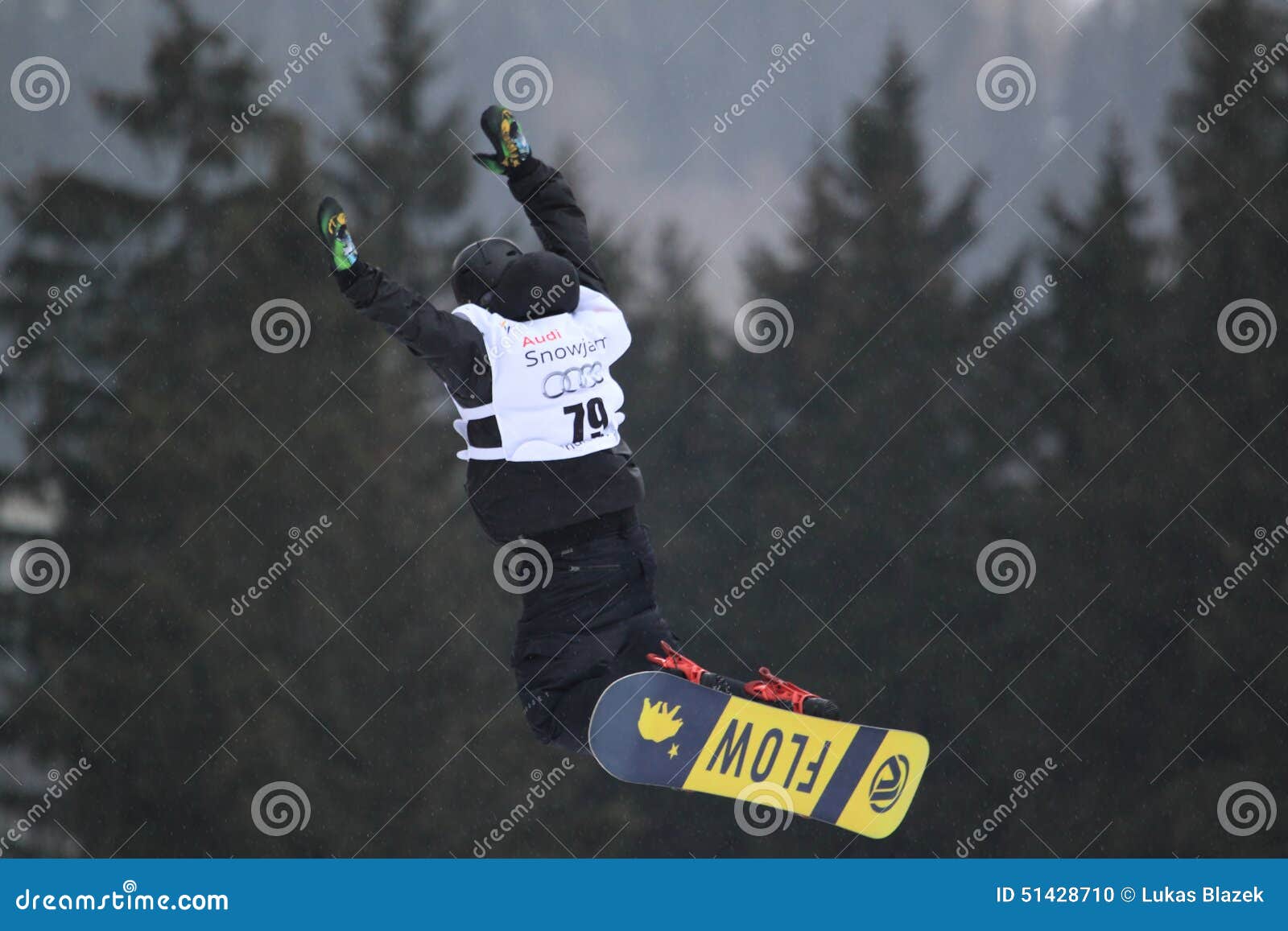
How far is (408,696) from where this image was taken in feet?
61.3

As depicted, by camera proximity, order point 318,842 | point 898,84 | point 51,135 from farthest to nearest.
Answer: point 898,84
point 51,135
point 318,842

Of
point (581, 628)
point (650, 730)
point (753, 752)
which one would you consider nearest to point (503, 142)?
point (581, 628)

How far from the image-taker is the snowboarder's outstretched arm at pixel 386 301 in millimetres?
5730

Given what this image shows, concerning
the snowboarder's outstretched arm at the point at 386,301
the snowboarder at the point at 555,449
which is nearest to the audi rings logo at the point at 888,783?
the snowboarder at the point at 555,449

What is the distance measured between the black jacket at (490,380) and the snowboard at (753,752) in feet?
2.33

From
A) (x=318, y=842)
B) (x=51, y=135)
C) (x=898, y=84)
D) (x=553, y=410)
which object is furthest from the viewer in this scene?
(x=898, y=84)

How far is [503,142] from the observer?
256 inches

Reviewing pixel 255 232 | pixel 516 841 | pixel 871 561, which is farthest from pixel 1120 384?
pixel 255 232

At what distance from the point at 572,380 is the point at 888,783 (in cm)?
208

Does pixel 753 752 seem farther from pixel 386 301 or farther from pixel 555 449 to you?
pixel 386 301

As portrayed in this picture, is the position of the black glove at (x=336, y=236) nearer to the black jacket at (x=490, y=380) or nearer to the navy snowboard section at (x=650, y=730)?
the black jacket at (x=490, y=380)

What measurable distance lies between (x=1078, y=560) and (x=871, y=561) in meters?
2.52

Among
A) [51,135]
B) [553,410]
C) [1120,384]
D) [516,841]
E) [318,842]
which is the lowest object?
[318,842]

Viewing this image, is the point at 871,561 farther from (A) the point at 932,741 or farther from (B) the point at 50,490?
(B) the point at 50,490
